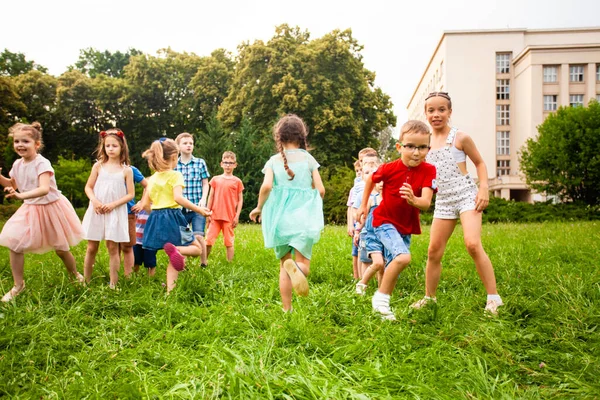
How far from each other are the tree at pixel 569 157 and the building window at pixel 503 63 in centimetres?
2467

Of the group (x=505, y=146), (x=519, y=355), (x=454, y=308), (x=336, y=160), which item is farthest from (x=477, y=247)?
(x=505, y=146)

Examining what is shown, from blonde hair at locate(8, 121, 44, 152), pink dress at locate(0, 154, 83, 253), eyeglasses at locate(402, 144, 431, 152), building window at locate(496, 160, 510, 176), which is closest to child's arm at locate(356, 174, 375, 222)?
eyeglasses at locate(402, 144, 431, 152)

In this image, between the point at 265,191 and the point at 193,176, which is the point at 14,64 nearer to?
the point at 193,176

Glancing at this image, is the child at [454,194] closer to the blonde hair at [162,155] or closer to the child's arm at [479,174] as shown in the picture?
the child's arm at [479,174]

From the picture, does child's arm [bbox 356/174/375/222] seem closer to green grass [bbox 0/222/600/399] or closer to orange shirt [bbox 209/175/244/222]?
green grass [bbox 0/222/600/399]

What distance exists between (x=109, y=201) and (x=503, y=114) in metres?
53.2

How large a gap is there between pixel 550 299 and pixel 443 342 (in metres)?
1.97

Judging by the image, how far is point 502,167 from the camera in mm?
52594

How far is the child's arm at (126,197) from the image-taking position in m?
6.20

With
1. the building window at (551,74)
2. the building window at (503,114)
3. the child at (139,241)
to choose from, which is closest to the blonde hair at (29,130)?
the child at (139,241)

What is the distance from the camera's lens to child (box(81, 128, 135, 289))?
617cm

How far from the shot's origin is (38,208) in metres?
5.98

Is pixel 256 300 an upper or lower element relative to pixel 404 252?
lower

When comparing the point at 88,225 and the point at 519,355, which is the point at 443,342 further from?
the point at 88,225
